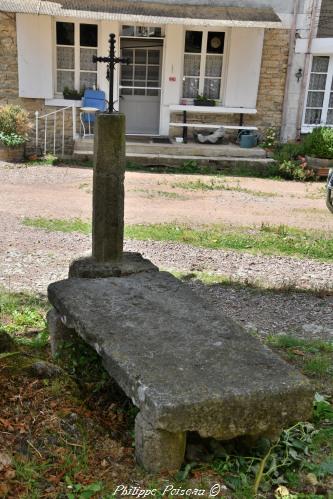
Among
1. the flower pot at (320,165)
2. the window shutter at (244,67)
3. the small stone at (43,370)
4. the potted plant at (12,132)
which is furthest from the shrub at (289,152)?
the small stone at (43,370)

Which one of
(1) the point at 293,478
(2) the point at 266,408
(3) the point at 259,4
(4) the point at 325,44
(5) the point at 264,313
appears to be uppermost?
(3) the point at 259,4

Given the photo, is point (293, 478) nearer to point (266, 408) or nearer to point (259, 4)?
point (266, 408)

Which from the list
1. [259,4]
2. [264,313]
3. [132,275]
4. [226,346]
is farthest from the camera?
[259,4]

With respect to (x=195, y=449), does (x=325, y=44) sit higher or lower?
higher

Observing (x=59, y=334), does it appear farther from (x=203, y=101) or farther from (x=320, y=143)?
(x=203, y=101)

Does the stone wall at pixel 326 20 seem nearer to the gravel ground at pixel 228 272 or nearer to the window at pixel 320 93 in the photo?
the window at pixel 320 93

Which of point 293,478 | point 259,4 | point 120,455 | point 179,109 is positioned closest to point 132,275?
point 120,455

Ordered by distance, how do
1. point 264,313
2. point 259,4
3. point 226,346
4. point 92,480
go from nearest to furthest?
point 92,480 < point 226,346 < point 264,313 < point 259,4

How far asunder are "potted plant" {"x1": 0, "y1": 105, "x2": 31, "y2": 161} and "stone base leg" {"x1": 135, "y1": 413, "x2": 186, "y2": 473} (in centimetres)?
1087

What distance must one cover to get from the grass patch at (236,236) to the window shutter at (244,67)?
6051 millimetres

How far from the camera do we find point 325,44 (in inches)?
535

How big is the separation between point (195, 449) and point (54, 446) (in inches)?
27.3

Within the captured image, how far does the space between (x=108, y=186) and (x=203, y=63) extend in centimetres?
1056

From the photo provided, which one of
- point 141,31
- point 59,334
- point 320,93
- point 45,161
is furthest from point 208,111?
point 59,334
